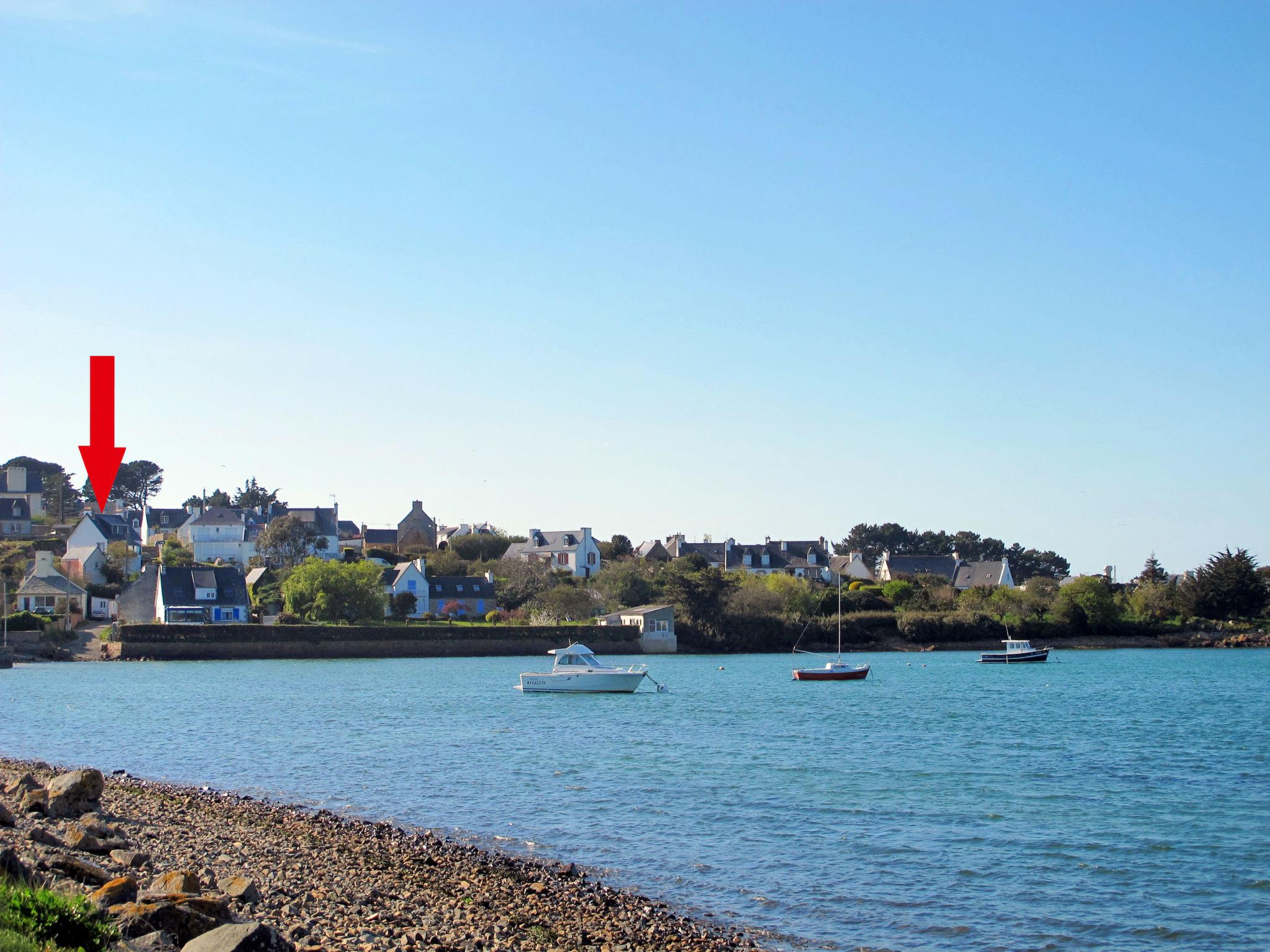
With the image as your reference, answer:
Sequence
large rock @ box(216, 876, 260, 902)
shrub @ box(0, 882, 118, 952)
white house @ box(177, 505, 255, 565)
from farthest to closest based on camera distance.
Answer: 1. white house @ box(177, 505, 255, 565)
2. large rock @ box(216, 876, 260, 902)
3. shrub @ box(0, 882, 118, 952)

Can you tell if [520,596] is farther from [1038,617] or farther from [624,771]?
[624,771]

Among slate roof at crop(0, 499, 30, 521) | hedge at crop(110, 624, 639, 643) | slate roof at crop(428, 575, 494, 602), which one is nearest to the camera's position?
hedge at crop(110, 624, 639, 643)

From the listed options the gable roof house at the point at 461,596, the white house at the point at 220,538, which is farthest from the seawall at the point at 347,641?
the white house at the point at 220,538

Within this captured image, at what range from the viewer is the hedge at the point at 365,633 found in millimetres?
76625

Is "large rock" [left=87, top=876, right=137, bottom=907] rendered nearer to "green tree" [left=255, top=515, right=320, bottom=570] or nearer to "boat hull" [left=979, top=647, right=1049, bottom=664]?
"boat hull" [left=979, top=647, right=1049, bottom=664]

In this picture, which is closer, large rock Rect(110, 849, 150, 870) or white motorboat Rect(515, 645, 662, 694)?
large rock Rect(110, 849, 150, 870)

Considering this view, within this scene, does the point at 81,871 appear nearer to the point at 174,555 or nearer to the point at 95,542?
the point at 174,555

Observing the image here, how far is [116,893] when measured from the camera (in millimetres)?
11211

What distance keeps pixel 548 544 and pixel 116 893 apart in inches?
4371

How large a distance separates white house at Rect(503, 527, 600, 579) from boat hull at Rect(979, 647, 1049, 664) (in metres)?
44.5

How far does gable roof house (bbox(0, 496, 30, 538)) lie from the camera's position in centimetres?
12081

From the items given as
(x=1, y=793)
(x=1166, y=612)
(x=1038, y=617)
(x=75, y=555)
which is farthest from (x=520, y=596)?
(x=1, y=793)

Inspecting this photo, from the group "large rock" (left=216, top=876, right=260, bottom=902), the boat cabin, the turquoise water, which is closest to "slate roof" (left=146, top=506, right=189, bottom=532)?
the turquoise water

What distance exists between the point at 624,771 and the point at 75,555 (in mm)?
83635
